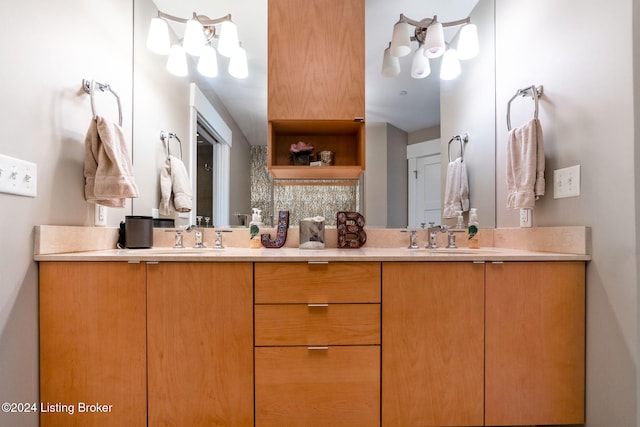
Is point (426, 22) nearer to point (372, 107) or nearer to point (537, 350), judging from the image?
point (372, 107)

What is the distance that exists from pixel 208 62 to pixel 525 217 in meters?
1.80

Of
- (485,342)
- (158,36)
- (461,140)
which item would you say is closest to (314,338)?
(485,342)

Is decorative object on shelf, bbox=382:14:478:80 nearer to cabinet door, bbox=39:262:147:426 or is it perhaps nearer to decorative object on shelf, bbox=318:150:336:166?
decorative object on shelf, bbox=318:150:336:166

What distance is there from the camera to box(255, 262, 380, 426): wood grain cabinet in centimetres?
108

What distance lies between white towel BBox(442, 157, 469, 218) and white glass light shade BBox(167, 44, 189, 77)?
1.56 meters

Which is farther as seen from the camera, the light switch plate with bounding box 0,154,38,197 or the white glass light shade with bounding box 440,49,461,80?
the white glass light shade with bounding box 440,49,461,80

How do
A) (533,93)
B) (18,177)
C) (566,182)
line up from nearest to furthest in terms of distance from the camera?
(18,177)
(566,182)
(533,93)

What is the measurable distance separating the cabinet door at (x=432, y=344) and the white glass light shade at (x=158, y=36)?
1.59 meters

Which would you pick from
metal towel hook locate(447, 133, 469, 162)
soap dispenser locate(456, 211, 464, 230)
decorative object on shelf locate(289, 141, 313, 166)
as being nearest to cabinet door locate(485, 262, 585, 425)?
soap dispenser locate(456, 211, 464, 230)

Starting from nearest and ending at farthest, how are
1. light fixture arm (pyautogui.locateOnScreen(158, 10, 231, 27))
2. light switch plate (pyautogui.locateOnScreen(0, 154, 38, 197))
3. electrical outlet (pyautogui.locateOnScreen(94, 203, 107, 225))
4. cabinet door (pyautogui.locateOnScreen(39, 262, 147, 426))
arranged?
light switch plate (pyautogui.locateOnScreen(0, 154, 38, 197)), cabinet door (pyautogui.locateOnScreen(39, 262, 147, 426)), electrical outlet (pyautogui.locateOnScreen(94, 203, 107, 225)), light fixture arm (pyautogui.locateOnScreen(158, 10, 231, 27))

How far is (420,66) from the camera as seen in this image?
5.39 ft

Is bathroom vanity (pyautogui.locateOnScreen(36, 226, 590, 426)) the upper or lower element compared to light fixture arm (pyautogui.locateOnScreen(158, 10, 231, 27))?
lower

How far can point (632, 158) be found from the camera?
3.06 ft
